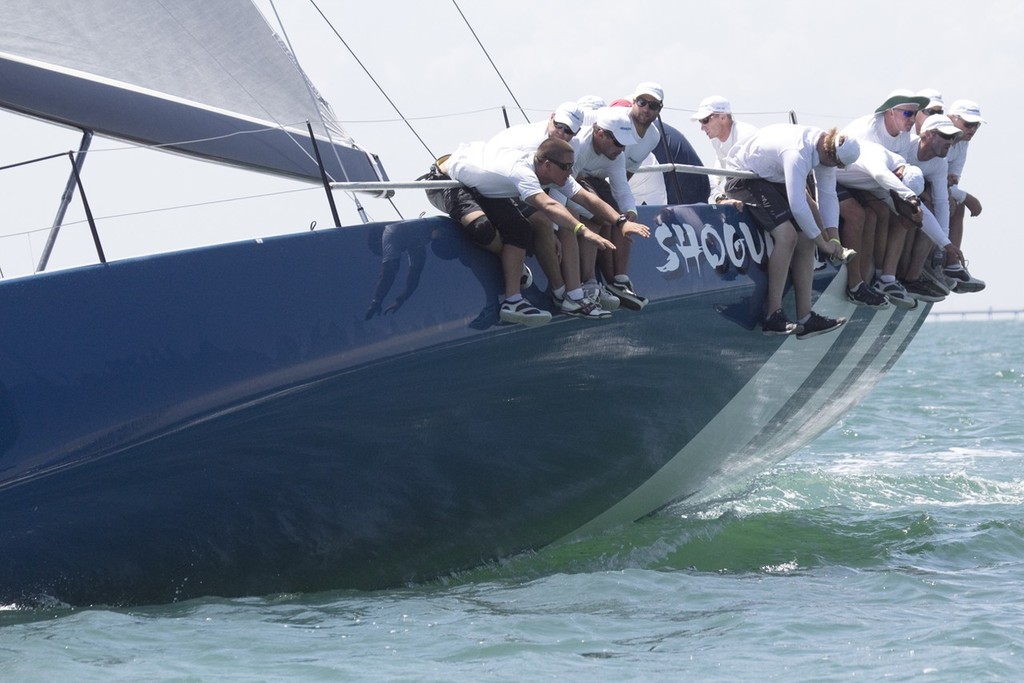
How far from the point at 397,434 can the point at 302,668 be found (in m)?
1.24

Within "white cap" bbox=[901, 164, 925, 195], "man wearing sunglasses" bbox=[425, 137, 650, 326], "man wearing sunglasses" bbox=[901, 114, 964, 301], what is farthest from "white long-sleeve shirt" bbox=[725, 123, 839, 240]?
"man wearing sunglasses" bbox=[425, 137, 650, 326]

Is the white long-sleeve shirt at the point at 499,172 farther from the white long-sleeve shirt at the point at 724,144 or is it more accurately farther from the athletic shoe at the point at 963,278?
the athletic shoe at the point at 963,278

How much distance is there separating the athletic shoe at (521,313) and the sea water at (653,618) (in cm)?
120


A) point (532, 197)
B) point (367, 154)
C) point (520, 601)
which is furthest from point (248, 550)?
point (367, 154)

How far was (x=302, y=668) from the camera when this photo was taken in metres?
4.90

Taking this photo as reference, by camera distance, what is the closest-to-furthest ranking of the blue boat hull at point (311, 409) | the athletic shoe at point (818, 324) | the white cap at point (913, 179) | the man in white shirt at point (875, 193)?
1. the blue boat hull at point (311, 409)
2. the athletic shoe at point (818, 324)
3. the man in white shirt at point (875, 193)
4. the white cap at point (913, 179)

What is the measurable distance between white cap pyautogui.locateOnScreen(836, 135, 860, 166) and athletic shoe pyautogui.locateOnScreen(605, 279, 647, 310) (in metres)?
1.64

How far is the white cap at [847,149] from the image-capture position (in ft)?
24.6

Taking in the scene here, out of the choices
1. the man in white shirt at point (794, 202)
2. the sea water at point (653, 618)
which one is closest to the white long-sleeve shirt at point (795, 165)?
the man in white shirt at point (794, 202)

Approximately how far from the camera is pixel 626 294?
21.5ft

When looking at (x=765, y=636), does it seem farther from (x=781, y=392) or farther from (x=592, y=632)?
(x=781, y=392)

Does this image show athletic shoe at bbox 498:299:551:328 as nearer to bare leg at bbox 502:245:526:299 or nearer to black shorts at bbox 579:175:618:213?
bare leg at bbox 502:245:526:299

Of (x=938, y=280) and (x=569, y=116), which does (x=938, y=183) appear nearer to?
(x=938, y=280)

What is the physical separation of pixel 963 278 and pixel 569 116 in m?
3.74
